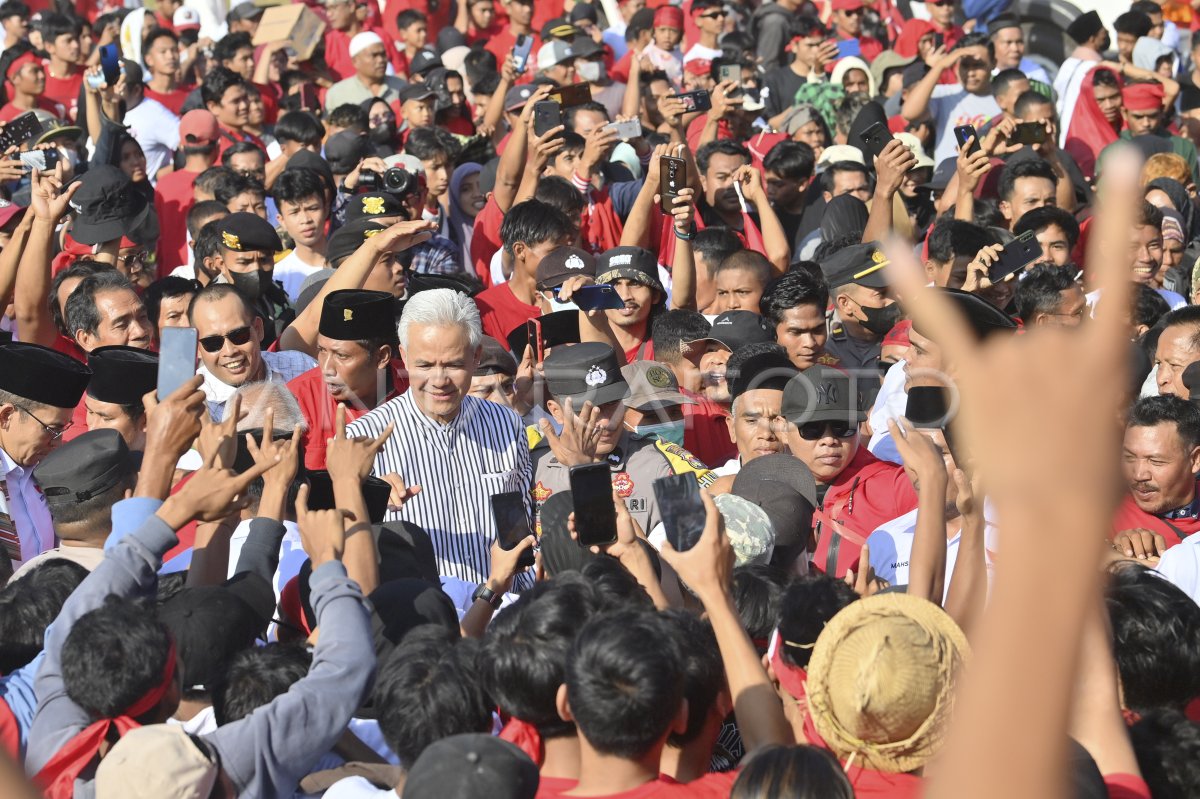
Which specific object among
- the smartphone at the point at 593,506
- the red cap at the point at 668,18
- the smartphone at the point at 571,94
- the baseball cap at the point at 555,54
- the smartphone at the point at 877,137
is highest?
the red cap at the point at 668,18

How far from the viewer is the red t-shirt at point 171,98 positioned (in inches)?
415

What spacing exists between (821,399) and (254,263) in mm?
2908

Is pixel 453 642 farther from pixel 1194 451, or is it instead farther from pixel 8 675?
pixel 1194 451

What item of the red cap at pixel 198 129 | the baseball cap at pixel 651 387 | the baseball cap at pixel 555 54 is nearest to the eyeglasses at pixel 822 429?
the baseball cap at pixel 651 387

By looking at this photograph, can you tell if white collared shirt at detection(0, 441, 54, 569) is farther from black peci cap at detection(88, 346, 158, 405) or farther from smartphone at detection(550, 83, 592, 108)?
smartphone at detection(550, 83, 592, 108)

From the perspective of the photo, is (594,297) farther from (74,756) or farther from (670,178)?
(74,756)

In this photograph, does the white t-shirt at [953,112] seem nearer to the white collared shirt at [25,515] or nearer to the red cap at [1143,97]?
the red cap at [1143,97]

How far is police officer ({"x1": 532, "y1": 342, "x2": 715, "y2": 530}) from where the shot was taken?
15.5 ft

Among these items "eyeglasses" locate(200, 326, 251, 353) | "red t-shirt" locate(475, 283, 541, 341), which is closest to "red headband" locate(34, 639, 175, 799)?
"eyeglasses" locate(200, 326, 251, 353)

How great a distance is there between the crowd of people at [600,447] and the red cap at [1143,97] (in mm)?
38

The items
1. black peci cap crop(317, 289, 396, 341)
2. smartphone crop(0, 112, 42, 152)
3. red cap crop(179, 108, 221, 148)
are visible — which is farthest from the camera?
red cap crop(179, 108, 221, 148)

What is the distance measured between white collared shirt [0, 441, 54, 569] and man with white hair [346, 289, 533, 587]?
102 cm

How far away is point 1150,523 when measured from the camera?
186 inches

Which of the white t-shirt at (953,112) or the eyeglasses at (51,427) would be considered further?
the white t-shirt at (953,112)
